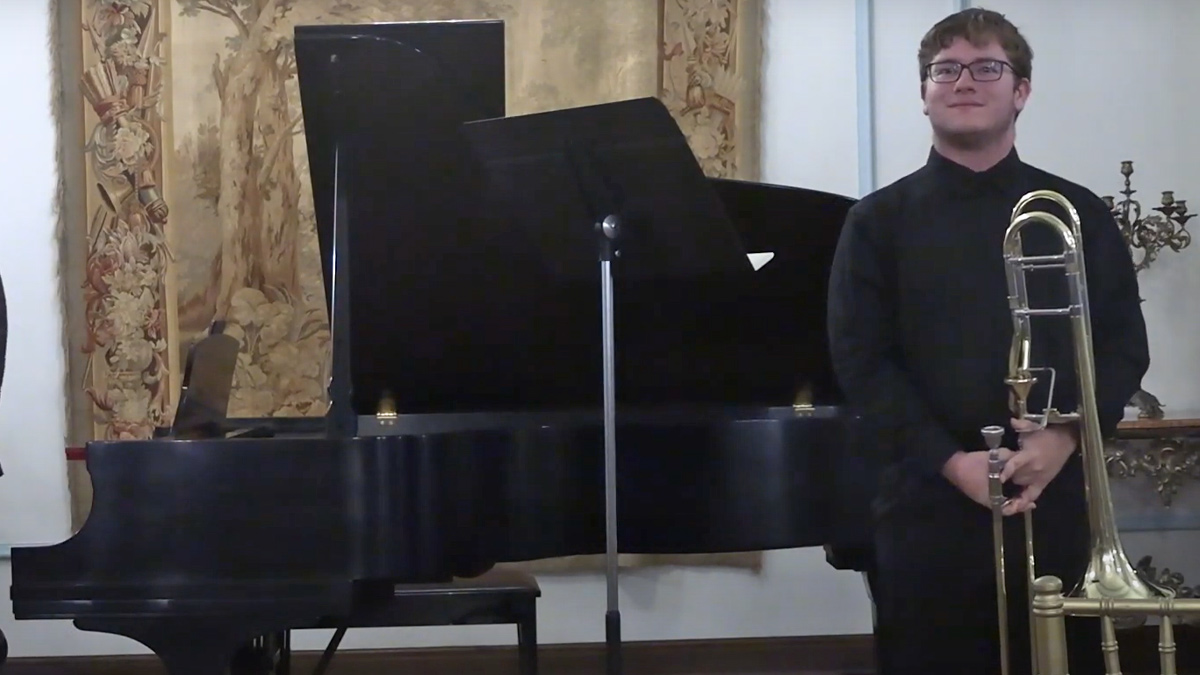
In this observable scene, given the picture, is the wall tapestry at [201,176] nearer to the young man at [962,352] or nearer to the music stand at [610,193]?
the music stand at [610,193]

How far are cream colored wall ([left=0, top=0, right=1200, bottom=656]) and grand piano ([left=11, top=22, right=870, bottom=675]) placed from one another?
41.9 inches

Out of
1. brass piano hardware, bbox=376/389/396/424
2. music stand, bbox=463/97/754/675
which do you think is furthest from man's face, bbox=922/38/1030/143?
brass piano hardware, bbox=376/389/396/424

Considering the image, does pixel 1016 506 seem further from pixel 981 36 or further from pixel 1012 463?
pixel 981 36

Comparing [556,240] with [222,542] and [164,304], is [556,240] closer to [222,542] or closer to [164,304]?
[222,542]

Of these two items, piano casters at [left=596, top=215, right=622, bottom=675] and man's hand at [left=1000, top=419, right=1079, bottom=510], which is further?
piano casters at [left=596, top=215, right=622, bottom=675]

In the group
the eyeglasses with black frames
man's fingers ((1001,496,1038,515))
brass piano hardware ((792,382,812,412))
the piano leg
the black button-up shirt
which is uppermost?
the eyeglasses with black frames

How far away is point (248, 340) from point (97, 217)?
0.60 metres

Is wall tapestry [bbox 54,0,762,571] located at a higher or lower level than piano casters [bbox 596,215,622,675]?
higher

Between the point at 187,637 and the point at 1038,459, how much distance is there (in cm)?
150

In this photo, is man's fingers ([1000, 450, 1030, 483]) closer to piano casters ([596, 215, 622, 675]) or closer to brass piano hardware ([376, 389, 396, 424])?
piano casters ([596, 215, 622, 675])

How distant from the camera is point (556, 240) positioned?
255 cm

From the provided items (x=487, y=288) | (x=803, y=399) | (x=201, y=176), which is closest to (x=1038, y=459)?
(x=803, y=399)

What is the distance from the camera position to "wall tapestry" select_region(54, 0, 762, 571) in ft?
12.4

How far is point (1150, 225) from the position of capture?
3.81 m
